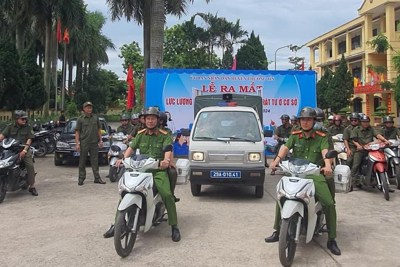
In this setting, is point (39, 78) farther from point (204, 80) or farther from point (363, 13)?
point (363, 13)

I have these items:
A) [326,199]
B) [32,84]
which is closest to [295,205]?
[326,199]

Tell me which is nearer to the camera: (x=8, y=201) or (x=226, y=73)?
(x=8, y=201)

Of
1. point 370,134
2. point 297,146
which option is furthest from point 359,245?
point 370,134

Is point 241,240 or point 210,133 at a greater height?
point 210,133

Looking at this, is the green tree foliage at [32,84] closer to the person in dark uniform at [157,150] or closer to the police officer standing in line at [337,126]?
the police officer standing in line at [337,126]

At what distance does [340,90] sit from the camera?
143ft

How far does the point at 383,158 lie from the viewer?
8.88m

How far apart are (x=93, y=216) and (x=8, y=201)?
7.64 feet

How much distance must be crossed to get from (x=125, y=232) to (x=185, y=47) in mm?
46591

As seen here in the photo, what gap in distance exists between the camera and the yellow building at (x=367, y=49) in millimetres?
39500

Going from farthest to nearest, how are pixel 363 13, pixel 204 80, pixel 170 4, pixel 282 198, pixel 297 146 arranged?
1. pixel 363 13
2. pixel 170 4
3. pixel 204 80
4. pixel 297 146
5. pixel 282 198

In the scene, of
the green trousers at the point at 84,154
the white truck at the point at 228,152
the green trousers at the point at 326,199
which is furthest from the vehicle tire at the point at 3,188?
the green trousers at the point at 326,199

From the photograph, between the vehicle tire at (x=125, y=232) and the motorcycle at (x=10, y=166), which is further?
the motorcycle at (x=10, y=166)

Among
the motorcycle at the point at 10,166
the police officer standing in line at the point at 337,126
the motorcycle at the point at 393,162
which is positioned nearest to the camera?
the motorcycle at the point at 10,166
